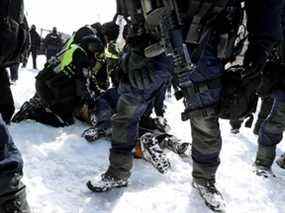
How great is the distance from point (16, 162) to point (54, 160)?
145cm

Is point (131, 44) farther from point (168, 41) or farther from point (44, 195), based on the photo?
point (44, 195)

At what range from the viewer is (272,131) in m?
3.56

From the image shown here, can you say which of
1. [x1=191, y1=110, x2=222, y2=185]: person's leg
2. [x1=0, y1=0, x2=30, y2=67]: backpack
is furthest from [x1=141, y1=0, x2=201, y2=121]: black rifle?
[x1=0, y1=0, x2=30, y2=67]: backpack

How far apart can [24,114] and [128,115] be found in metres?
2.11

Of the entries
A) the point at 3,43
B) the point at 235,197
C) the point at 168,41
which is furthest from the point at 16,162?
the point at 235,197

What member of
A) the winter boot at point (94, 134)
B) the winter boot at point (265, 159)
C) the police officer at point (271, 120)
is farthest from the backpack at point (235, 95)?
the winter boot at point (94, 134)

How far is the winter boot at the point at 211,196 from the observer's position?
2590 millimetres

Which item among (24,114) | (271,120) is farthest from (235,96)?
(24,114)

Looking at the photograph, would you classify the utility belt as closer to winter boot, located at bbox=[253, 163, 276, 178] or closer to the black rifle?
the black rifle

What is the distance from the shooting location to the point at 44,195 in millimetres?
2459

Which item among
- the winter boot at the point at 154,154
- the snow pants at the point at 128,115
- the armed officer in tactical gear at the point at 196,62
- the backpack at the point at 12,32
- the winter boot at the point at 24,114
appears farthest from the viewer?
the winter boot at the point at 24,114

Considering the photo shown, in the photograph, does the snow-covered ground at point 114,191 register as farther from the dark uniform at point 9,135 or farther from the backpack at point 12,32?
the backpack at point 12,32

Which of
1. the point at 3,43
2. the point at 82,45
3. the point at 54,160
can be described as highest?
the point at 3,43

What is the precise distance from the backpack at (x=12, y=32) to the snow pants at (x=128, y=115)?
2.81 ft
